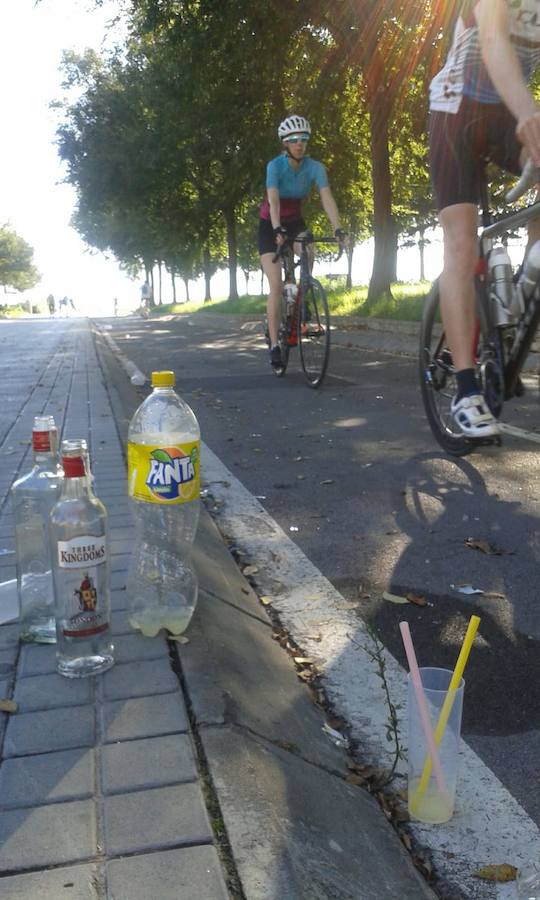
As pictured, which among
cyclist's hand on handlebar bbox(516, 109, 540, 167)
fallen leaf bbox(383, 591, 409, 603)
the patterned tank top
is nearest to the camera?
fallen leaf bbox(383, 591, 409, 603)

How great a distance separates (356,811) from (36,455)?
138 centimetres

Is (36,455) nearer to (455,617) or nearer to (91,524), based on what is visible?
(91,524)

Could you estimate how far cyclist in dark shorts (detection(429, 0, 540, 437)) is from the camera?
12.0 feet

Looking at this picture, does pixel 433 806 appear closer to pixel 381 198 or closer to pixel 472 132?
pixel 472 132

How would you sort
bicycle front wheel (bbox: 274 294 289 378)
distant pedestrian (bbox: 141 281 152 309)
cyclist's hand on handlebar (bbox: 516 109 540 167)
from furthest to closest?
distant pedestrian (bbox: 141 281 152 309) < bicycle front wheel (bbox: 274 294 289 378) < cyclist's hand on handlebar (bbox: 516 109 540 167)

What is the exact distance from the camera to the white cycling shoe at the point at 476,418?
4121 mm

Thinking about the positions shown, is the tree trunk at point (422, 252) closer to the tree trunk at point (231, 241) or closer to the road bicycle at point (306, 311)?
the tree trunk at point (231, 241)

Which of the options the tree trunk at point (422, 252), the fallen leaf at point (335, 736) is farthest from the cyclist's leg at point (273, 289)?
the tree trunk at point (422, 252)

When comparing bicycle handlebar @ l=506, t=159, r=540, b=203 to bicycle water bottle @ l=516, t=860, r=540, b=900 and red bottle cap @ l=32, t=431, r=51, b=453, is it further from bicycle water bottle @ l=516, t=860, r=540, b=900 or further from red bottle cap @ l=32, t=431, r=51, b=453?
bicycle water bottle @ l=516, t=860, r=540, b=900

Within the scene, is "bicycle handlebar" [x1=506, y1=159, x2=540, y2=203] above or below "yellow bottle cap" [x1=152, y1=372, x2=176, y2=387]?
above

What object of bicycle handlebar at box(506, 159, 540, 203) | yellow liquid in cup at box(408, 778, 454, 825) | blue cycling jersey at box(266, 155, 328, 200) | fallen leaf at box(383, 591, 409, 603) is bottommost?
yellow liquid in cup at box(408, 778, 454, 825)

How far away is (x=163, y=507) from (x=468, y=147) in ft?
7.35

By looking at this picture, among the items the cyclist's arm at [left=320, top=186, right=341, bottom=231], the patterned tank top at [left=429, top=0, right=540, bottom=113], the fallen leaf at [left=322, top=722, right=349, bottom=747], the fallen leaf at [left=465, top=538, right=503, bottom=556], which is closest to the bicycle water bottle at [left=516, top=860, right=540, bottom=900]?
the fallen leaf at [left=322, top=722, right=349, bottom=747]

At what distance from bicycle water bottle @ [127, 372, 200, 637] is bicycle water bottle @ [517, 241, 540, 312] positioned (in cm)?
→ 182
